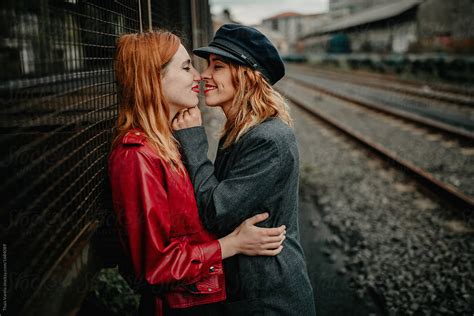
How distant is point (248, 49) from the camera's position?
2.05 metres

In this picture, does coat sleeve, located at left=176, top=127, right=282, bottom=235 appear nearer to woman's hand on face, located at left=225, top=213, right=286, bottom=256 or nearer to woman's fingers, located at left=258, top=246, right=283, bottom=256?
woman's hand on face, located at left=225, top=213, right=286, bottom=256

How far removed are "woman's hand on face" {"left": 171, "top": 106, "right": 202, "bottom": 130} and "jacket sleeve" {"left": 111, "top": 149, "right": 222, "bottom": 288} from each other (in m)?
0.35

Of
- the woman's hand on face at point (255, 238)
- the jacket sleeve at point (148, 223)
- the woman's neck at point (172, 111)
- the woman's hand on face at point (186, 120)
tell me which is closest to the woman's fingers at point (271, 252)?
the woman's hand on face at point (255, 238)

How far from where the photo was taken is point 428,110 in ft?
41.8

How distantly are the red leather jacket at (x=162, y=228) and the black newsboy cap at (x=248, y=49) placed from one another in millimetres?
627

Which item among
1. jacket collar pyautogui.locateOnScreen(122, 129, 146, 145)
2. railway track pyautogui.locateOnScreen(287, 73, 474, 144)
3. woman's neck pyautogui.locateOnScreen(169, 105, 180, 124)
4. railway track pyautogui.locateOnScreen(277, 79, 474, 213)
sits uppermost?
woman's neck pyautogui.locateOnScreen(169, 105, 180, 124)

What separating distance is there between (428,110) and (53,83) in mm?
12998

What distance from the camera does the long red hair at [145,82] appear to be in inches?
73.7

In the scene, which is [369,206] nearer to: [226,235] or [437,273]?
[437,273]

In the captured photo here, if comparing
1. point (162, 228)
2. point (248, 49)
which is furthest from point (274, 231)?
point (248, 49)

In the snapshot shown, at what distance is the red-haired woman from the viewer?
1.64 m

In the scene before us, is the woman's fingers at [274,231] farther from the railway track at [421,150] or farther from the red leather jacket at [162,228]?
the railway track at [421,150]

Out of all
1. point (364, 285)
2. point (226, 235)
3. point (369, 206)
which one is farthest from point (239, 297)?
point (369, 206)

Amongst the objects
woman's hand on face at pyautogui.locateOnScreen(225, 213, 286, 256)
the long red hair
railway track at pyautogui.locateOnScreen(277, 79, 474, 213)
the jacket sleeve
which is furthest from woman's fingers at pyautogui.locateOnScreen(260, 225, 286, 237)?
railway track at pyautogui.locateOnScreen(277, 79, 474, 213)
